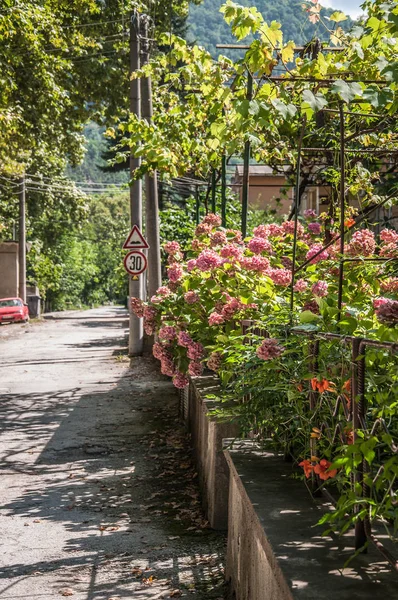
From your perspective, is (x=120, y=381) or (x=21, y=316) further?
(x=21, y=316)

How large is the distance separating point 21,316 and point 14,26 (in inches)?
Answer: 987

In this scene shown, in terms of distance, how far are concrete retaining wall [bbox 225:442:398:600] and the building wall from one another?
45525mm

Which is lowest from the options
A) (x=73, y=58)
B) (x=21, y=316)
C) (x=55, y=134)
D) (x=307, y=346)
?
(x=21, y=316)

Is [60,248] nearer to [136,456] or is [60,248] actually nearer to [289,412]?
[136,456]

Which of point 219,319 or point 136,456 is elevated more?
point 219,319

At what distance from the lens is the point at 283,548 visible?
134 inches

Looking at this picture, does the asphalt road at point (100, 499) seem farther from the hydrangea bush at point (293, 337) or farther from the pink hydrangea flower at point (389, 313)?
the pink hydrangea flower at point (389, 313)

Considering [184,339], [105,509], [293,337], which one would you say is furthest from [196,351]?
[293,337]

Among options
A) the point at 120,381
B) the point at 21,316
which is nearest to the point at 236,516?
the point at 120,381

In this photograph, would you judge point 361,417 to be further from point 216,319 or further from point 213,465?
point 216,319

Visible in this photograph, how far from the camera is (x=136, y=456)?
9.87 meters

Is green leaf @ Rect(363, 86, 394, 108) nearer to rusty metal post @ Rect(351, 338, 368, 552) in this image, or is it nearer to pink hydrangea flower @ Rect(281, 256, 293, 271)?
rusty metal post @ Rect(351, 338, 368, 552)

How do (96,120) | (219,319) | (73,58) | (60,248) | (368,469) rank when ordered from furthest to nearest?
1. (60,248)
2. (96,120)
3. (73,58)
4. (219,319)
5. (368,469)

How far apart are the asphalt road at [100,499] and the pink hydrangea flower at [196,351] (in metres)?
1.21
